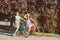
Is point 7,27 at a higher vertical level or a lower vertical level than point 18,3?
lower

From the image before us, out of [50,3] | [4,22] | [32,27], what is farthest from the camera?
[4,22]

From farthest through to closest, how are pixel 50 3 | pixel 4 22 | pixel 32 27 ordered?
1. pixel 4 22
2. pixel 50 3
3. pixel 32 27

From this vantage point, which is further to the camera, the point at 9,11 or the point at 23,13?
the point at 23,13

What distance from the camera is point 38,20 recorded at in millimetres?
16766

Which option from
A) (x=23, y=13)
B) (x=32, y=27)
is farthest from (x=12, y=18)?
(x=32, y=27)

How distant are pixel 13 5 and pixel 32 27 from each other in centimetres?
190

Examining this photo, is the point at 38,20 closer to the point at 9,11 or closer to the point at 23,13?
the point at 23,13

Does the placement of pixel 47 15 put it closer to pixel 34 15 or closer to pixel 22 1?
pixel 34 15

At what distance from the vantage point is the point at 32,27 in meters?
14.8

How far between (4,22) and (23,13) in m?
1.63

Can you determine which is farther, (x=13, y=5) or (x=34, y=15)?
(x=34, y=15)

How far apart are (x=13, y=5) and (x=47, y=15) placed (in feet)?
7.84

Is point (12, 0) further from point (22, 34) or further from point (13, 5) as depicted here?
point (22, 34)

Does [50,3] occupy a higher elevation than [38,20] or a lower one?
higher
